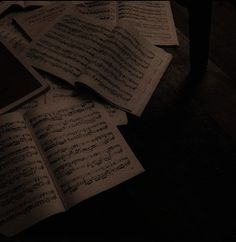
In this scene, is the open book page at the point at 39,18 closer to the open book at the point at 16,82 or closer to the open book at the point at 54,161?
the open book at the point at 16,82

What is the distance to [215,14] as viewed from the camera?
162cm

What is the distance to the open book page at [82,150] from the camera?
1019mm

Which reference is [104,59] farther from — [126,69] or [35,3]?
[35,3]

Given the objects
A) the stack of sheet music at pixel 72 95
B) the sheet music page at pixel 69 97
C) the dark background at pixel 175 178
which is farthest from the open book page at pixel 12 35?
the dark background at pixel 175 178

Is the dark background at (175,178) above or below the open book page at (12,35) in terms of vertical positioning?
below

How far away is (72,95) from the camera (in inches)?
50.4

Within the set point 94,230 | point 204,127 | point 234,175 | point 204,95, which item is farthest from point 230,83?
point 94,230

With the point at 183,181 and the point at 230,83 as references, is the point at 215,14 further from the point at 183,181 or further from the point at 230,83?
the point at 183,181

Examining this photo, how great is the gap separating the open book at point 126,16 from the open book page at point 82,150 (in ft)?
1.52

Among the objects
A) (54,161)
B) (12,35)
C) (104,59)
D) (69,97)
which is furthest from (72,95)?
(12,35)

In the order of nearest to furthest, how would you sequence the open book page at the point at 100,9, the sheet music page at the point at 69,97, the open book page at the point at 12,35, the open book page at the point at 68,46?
1. the sheet music page at the point at 69,97
2. the open book page at the point at 68,46
3. the open book page at the point at 12,35
4. the open book page at the point at 100,9

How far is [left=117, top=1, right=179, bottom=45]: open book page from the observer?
1525mm

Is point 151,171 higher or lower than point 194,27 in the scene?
lower

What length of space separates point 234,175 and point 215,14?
80 centimetres
